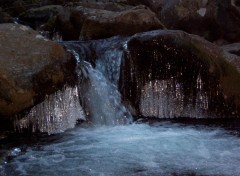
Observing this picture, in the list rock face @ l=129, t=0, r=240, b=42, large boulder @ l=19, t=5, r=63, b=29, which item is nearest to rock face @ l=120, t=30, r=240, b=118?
rock face @ l=129, t=0, r=240, b=42

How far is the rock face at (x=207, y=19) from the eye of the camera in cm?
1190

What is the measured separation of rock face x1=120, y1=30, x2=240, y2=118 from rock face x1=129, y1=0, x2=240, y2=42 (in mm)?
4324

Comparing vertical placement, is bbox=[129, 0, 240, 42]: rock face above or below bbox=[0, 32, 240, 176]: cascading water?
above

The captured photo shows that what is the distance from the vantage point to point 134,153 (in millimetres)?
5668

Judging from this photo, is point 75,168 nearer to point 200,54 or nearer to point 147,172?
point 147,172

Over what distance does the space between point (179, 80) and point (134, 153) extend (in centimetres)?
238

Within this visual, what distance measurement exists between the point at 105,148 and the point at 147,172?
1107 millimetres

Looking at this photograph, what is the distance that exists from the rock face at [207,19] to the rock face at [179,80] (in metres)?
4.32

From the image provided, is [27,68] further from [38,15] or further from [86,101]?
[38,15]

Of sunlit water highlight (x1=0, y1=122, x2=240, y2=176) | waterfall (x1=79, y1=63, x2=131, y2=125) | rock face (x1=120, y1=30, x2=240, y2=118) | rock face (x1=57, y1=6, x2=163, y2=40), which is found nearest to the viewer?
sunlit water highlight (x1=0, y1=122, x2=240, y2=176)

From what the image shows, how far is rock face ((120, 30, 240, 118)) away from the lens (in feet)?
25.0

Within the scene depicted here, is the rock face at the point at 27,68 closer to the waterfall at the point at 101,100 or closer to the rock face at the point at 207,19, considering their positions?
the waterfall at the point at 101,100

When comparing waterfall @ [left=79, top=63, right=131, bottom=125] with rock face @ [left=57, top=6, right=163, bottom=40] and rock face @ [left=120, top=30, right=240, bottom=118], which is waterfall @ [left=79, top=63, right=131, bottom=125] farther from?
rock face @ [left=57, top=6, right=163, bottom=40]

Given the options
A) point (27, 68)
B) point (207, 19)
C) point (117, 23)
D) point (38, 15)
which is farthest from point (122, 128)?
point (38, 15)
